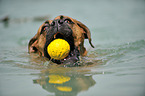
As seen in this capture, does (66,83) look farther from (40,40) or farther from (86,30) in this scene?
(86,30)

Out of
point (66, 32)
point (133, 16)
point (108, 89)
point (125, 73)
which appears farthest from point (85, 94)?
point (133, 16)

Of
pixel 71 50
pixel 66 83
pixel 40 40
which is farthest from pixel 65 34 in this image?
pixel 66 83

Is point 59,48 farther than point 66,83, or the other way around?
point 59,48

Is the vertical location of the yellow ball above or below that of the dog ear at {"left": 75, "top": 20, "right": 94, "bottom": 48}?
below

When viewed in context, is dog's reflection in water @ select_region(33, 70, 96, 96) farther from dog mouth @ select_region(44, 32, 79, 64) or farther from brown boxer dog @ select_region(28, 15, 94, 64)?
brown boxer dog @ select_region(28, 15, 94, 64)

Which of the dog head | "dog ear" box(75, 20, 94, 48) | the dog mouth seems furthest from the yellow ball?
"dog ear" box(75, 20, 94, 48)

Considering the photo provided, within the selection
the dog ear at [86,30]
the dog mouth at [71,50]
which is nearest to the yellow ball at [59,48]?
the dog mouth at [71,50]
